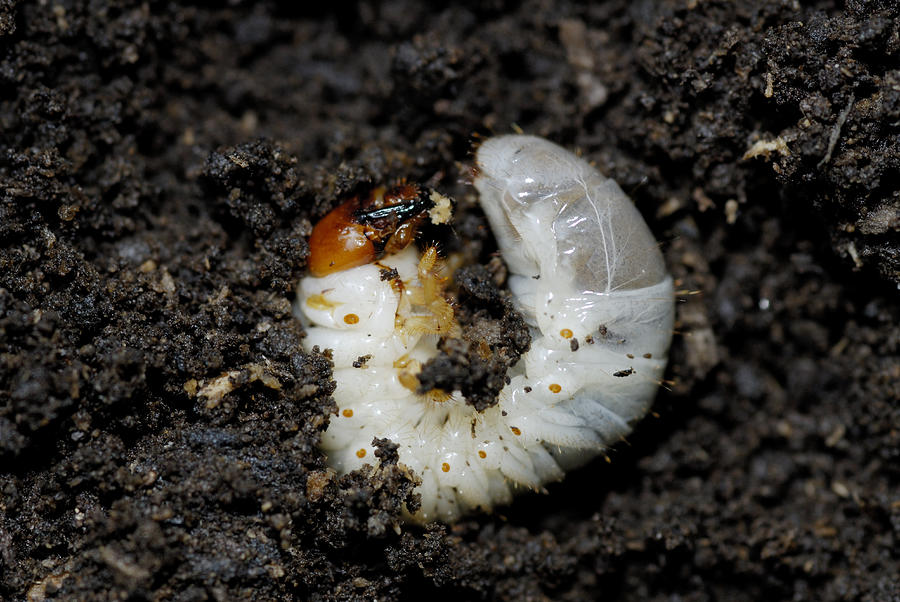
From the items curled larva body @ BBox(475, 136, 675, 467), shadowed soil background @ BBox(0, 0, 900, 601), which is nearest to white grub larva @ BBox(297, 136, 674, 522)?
curled larva body @ BBox(475, 136, 675, 467)

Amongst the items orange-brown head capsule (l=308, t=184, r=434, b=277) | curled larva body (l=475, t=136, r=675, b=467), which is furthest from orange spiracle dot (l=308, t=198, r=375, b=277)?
curled larva body (l=475, t=136, r=675, b=467)

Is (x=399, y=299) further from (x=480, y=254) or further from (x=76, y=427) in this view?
(x=76, y=427)

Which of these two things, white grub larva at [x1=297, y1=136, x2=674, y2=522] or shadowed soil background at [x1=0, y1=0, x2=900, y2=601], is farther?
white grub larva at [x1=297, y1=136, x2=674, y2=522]

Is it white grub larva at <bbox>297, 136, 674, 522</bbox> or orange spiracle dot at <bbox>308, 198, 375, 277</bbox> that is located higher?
orange spiracle dot at <bbox>308, 198, 375, 277</bbox>

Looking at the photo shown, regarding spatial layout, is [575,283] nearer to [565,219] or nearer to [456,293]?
[565,219]

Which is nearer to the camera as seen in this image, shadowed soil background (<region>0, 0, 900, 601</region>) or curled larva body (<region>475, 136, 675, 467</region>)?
shadowed soil background (<region>0, 0, 900, 601</region>)

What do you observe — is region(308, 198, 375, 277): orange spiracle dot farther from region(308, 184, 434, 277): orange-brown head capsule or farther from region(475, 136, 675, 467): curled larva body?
region(475, 136, 675, 467): curled larva body

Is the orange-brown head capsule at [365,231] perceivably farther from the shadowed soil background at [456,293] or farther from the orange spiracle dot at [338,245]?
the shadowed soil background at [456,293]
